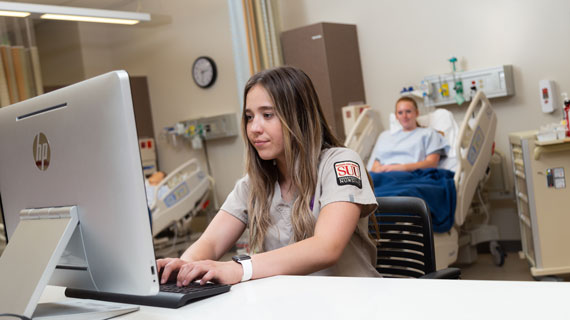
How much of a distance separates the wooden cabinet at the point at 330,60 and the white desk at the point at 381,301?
3962 millimetres

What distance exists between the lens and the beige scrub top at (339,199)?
5.41ft

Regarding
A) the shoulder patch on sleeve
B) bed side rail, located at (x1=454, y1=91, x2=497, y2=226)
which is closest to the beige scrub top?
the shoulder patch on sleeve

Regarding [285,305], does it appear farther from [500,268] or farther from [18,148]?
[500,268]

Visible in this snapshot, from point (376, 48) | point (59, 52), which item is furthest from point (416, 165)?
point (59, 52)

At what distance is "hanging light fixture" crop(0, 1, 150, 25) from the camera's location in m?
4.57

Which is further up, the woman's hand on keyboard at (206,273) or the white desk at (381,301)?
the woman's hand on keyboard at (206,273)

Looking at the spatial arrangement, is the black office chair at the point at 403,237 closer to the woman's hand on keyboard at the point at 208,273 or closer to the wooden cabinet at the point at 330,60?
the woman's hand on keyboard at the point at 208,273

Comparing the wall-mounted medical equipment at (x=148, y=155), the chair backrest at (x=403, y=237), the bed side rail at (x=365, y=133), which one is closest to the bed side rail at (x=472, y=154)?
the bed side rail at (x=365, y=133)

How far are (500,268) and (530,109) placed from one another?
4.32 ft

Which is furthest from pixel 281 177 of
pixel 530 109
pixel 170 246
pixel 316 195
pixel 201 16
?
pixel 201 16

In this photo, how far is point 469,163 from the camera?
161 inches

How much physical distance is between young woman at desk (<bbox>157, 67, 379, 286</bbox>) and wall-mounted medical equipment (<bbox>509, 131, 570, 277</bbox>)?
216 cm

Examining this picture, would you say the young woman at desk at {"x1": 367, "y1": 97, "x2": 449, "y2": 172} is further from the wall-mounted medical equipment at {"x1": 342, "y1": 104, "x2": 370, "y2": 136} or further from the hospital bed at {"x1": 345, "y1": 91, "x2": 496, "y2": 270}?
the wall-mounted medical equipment at {"x1": 342, "y1": 104, "x2": 370, "y2": 136}

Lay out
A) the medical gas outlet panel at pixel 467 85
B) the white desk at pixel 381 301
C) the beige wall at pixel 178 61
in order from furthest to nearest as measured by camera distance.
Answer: the beige wall at pixel 178 61 < the medical gas outlet panel at pixel 467 85 < the white desk at pixel 381 301
